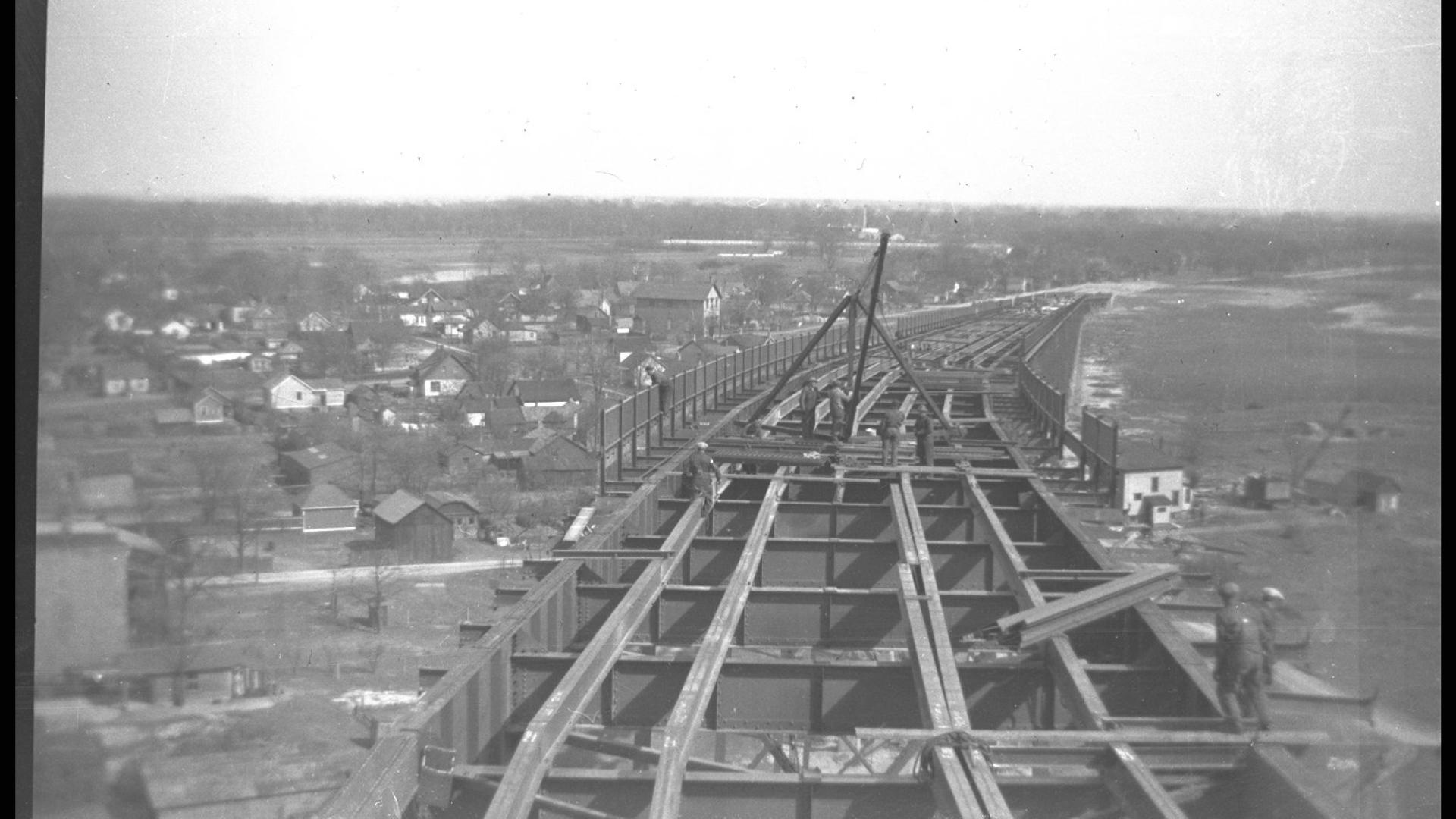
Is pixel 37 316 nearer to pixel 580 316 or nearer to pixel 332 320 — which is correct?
pixel 332 320

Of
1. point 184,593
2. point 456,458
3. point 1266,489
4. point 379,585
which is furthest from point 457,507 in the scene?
point 1266,489

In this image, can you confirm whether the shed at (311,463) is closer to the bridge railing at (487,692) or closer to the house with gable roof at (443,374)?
the house with gable roof at (443,374)

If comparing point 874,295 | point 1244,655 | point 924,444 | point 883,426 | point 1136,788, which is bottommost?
point 1136,788

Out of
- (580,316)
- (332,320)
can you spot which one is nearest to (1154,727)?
(580,316)

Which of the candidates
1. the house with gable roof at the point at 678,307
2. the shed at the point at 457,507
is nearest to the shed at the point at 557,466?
the shed at the point at 457,507

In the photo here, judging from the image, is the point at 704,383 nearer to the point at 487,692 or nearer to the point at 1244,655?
the point at 487,692

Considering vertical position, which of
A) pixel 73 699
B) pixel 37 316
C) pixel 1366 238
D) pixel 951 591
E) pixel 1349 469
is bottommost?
pixel 73 699

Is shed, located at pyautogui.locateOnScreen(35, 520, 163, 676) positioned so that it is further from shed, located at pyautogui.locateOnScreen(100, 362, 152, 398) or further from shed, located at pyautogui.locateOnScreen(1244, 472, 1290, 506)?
shed, located at pyautogui.locateOnScreen(1244, 472, 1290, 506)

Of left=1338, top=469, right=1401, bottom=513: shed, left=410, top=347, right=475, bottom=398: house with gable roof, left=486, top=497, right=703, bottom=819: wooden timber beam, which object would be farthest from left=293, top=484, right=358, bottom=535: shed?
left=1338, top=469, right=1401, bottom=513: shed
